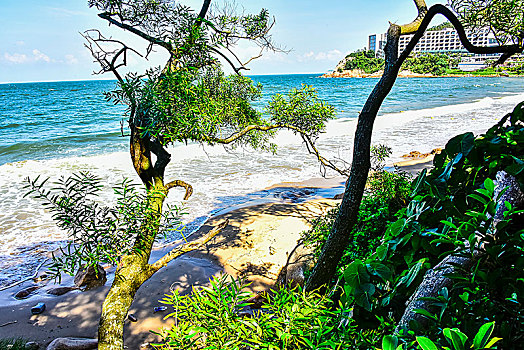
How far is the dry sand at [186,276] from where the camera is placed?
5480mm

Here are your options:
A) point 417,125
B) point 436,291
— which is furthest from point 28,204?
point 417,125

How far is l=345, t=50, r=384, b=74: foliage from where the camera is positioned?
91.7 m

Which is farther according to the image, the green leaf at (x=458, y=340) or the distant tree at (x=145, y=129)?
the distant tree at (x=145, y=129)

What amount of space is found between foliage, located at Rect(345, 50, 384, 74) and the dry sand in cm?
8564

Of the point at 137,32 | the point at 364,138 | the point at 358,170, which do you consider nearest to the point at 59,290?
the point at 137,32

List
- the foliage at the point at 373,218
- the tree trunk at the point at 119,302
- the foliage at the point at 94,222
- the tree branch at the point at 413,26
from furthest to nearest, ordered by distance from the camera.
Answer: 1. the foliage at the point at 373,218
2. the tree trunk at the point at 119,302
3. the tree branch at the point at 413,26
4. the foliage at the point at 94,222

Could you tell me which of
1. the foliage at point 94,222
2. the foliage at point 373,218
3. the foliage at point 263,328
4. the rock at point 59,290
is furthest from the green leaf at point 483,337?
the rock at point 59,290

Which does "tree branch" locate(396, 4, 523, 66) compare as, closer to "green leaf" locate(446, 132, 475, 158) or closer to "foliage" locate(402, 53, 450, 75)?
"green leaf" locate(446, 132, 475, 158)

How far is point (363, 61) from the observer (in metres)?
98.7

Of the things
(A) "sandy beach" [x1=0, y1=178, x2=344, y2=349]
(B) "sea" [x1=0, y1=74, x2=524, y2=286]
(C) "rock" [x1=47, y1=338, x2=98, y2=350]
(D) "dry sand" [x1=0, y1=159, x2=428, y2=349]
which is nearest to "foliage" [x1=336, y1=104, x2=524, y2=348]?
(B) "sea" [x1=0, y1=74, x2=524, y2=286]

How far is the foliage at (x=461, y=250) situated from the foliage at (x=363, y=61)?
A: 91432 mm

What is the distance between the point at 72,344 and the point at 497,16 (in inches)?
276

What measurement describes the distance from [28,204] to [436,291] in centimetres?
1271

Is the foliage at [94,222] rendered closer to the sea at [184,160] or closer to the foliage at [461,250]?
the sea at [184,160]
